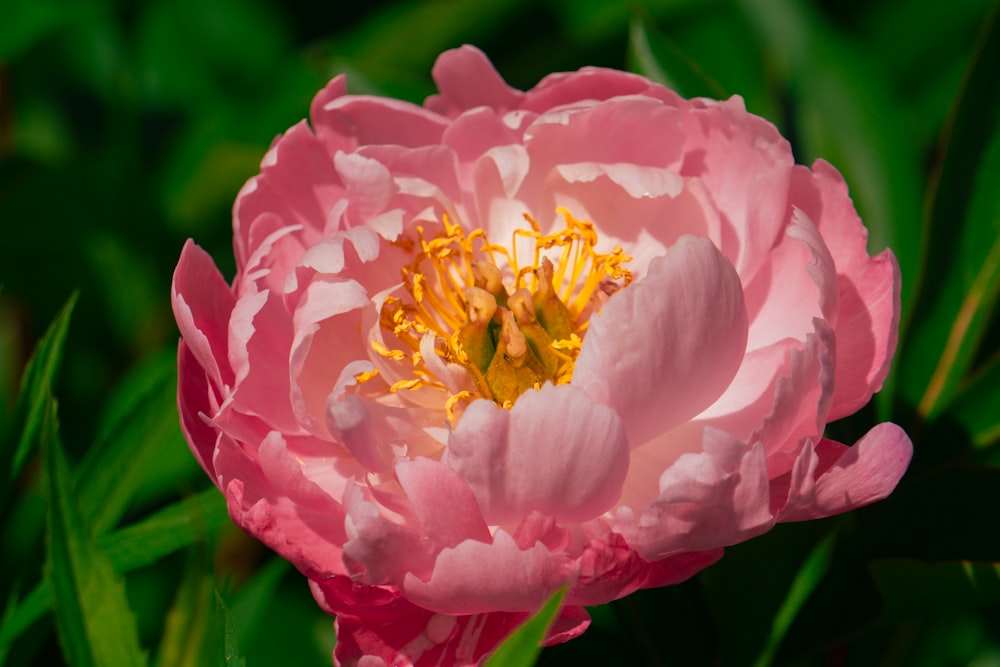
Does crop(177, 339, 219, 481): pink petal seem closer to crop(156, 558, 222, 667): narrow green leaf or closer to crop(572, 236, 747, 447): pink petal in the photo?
crop(156, 558, 222, 667): narrow green leaf

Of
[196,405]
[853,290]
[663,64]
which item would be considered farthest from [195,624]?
[663,64]

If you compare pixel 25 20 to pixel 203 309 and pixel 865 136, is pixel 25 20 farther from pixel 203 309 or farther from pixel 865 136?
pixel 865 136

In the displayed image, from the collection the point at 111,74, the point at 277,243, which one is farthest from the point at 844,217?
the point at 111,74

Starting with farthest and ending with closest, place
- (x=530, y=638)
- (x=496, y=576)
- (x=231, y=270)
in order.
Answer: (x=231, y=270), (x=496, y=576), (x=530, y=638)

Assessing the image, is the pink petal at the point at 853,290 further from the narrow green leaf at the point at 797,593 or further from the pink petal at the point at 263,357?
the pink petal at the point at 263,357

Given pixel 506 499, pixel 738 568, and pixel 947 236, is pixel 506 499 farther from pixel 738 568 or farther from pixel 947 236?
pixel 947 236
